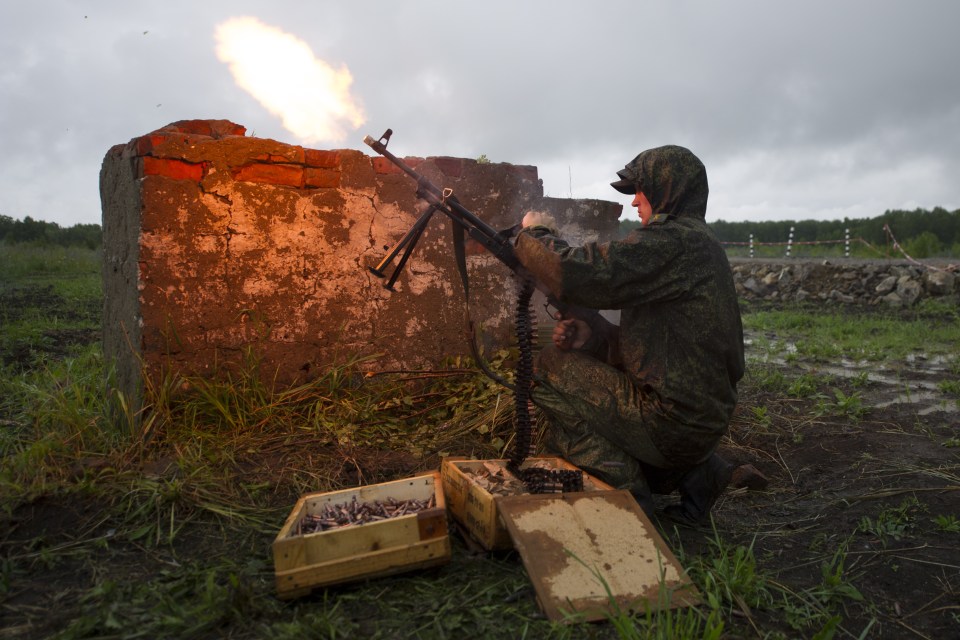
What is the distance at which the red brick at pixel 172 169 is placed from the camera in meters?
3.76

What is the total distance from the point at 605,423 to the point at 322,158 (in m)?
2.54

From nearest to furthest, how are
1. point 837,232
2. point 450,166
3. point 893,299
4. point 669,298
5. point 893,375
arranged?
point 669,298
point 450,166
point 893,375
point 893,299
point 837,232

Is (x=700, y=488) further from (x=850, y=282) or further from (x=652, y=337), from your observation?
(x=850, y=282)

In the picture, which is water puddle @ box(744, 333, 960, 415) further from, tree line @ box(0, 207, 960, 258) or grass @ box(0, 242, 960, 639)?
tree line @ box(0, 207, 960, 258)

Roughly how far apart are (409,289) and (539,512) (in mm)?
2304

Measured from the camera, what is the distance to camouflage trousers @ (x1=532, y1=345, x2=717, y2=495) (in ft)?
10.5

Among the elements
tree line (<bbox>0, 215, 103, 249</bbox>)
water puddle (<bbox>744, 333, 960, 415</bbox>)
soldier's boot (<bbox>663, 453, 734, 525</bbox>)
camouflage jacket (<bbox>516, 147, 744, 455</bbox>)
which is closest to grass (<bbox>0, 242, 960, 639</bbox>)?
soldier's boot (<bbox>663, 453, 734, 525</bbox>)

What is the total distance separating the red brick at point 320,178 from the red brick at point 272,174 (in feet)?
0.13

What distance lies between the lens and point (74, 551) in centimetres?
272

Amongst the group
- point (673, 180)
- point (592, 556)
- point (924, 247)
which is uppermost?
point (673, 180)

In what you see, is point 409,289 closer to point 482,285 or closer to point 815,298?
point 482,285

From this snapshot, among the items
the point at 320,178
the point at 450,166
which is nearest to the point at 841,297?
the point at 450,166

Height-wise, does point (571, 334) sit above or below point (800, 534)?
above

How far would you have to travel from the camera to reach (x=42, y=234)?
2139 cm
